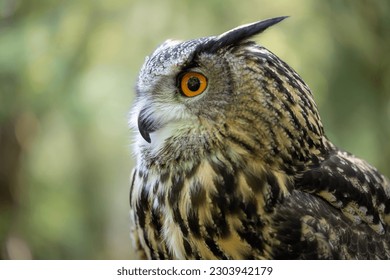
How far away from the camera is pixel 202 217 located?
1.40 metres

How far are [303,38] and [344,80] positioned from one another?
338 mm

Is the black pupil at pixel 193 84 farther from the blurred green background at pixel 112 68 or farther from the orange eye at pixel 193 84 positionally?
the blurred green background at pixel 112 68

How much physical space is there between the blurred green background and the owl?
1066mm

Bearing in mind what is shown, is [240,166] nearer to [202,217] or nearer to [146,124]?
[202,217]

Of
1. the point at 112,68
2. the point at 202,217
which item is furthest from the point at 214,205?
the point at 112,68

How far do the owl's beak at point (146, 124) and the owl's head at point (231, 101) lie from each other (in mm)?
23

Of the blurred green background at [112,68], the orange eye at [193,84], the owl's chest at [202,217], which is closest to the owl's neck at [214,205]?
the owl's chest at [202,217]

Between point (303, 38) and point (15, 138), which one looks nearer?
point (303, 38)

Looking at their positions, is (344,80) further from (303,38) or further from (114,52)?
(114,52)

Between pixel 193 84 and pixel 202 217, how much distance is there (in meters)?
0.31

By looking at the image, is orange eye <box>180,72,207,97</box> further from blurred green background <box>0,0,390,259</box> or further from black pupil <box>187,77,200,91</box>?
blurred green background <box>0,0,390,259</box>

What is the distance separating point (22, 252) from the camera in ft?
9.98

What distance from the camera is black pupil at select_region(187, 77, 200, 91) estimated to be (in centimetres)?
139
